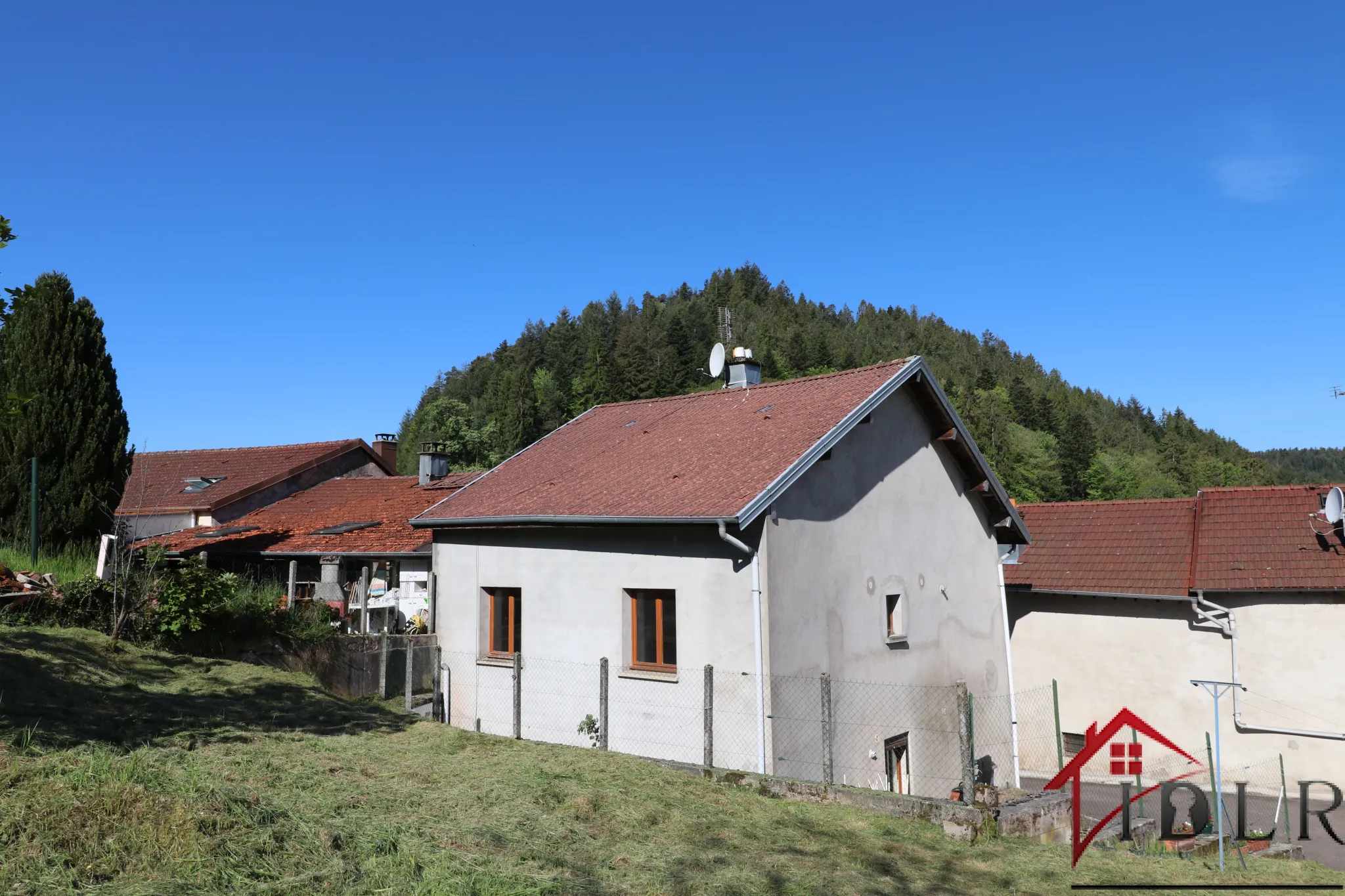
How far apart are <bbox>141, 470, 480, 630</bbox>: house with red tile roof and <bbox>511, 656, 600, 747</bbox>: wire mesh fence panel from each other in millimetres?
3385

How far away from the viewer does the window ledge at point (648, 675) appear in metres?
12.5

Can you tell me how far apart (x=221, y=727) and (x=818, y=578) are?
748 cm

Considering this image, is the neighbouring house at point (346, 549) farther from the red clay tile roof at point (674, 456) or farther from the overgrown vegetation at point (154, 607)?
the red clay tile roof at point (674, 456)

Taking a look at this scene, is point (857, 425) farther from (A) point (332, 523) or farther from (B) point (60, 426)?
(A) point (332, 523)

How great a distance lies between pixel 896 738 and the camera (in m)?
13.8

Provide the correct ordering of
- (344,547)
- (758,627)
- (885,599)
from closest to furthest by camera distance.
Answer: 1. (758,627)
2. (885,599)
3. (344,547)

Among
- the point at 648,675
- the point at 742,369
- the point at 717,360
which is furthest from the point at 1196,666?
the point at 648,675

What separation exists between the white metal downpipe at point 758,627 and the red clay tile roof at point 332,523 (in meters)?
8.41

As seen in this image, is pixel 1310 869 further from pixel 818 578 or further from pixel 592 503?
pixel 592 503

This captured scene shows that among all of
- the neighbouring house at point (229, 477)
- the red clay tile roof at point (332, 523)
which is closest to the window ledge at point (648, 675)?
the red clay tile roof at point (332, 523)

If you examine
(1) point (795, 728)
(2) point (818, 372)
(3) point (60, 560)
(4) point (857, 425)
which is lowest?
(1) point (795, 728)

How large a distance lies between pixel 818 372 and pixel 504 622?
3329 inches

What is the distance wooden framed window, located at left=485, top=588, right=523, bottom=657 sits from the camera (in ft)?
48.8

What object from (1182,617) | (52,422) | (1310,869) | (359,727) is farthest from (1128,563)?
(52,422)
